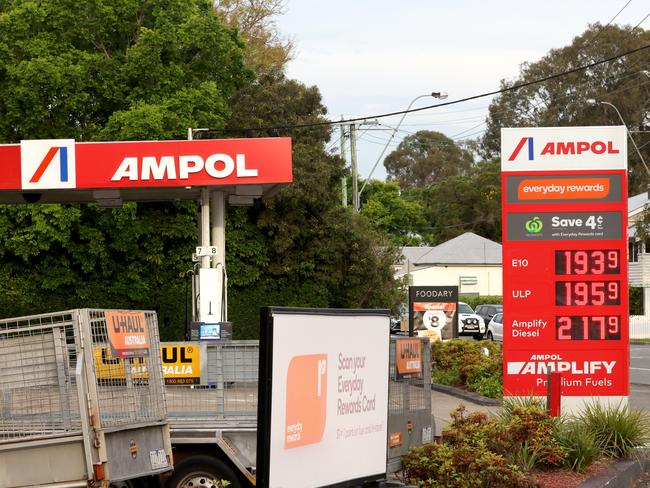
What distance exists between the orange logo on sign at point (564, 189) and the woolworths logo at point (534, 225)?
0.28 metres

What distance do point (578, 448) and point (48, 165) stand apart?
1396 cm

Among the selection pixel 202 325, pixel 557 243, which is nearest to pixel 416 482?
pixel 557 243

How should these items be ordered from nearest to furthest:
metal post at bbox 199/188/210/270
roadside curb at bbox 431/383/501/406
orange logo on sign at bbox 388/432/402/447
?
1. orange logo on sign at bbox 388/432/402/447
2. roadside curb at bbox 431/383/501/406
3. metal post at bbox 199/188/210/270

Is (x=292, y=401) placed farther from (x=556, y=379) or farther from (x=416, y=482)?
(x=556, y=379)

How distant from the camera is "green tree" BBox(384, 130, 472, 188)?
110 m

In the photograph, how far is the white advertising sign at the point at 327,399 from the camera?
5.74m

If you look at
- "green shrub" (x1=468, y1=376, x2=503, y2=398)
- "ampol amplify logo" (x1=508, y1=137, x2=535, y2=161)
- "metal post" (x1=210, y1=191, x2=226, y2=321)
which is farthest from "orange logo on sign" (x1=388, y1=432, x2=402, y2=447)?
"metal post" (x1=210, y1=191, x2=226, y2=321)

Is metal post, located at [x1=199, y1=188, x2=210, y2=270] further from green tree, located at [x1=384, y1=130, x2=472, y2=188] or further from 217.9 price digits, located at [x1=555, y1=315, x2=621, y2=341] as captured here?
green tree, located at [x1=384, y1=130, x2=472, y2=188]

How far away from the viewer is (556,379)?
41.2 feet

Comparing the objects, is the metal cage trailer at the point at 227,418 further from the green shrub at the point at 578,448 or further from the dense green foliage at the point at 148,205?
the dense green foliage at the point at 148,205

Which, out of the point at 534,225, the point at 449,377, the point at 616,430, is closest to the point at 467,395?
the point at 449,377

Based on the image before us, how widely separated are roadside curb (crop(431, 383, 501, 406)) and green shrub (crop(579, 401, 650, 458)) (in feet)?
20.6

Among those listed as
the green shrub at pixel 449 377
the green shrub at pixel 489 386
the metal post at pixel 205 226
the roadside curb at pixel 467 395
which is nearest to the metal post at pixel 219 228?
the metal post at pixel 205 226

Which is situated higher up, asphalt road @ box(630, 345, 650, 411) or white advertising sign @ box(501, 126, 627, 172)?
white advertising sign @ box(501, 126, 627, 172)
